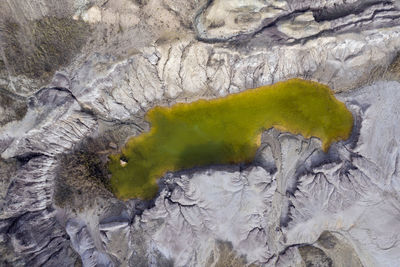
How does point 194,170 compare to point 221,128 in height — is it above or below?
below

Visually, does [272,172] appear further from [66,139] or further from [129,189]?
[66,139]

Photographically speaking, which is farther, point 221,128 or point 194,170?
point 221,128

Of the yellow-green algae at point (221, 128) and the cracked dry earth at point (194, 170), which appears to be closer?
the cracked dry earth at point (194, 170)

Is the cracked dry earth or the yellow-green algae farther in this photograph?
the yellow-green algae
